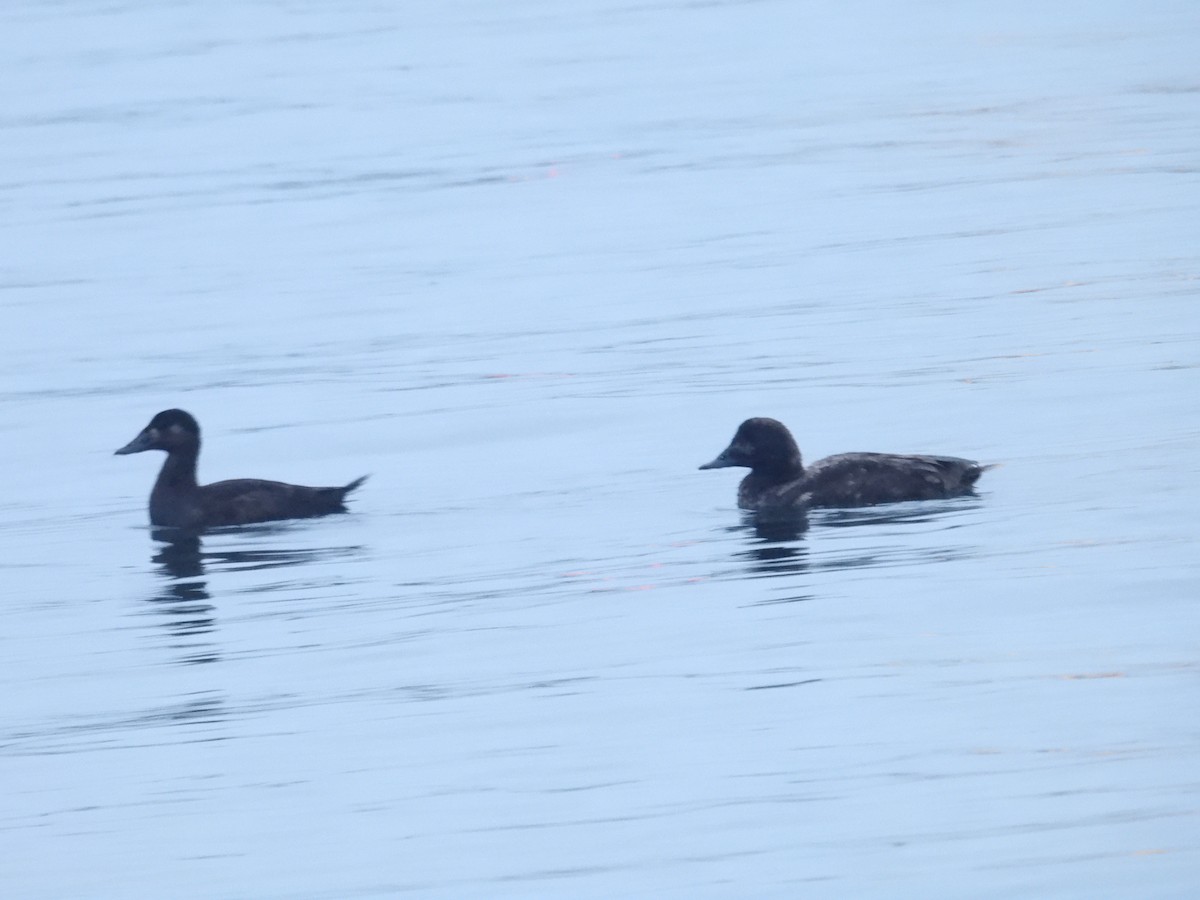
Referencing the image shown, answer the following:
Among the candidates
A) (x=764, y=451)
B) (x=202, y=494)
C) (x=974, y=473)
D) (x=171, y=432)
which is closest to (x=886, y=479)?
(x=974, y=473)

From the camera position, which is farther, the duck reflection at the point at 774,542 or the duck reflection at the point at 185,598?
the duck reflection at the point at 774,542

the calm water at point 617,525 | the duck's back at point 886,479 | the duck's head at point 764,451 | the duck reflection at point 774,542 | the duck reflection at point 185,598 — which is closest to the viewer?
the calm water at point 617,525

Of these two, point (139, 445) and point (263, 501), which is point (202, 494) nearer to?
point (263, 501)

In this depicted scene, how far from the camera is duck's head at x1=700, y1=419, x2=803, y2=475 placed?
1412cm

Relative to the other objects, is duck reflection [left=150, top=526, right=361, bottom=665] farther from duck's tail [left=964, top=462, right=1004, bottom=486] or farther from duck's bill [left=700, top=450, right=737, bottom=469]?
duck's tail [left=964, top=462, right=1004, bottom=486]

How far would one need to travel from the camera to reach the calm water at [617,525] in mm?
8547

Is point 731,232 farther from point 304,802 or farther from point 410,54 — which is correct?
point 410,54

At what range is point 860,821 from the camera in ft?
27.2

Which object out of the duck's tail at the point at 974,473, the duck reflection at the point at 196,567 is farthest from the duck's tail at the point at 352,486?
the duck's tail at the point at 974,473

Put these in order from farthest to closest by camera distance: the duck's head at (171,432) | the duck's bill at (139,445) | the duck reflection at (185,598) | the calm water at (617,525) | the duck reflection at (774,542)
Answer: the duck's bill at (139,445), the duck's head at (171,432), the duck reflection at (774,542), the duck reflection at (185,598), the calm water at (617,525)

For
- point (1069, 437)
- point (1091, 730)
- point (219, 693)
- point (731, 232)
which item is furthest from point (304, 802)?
point (731, 232)

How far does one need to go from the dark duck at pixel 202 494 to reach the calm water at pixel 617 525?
16 centimetres

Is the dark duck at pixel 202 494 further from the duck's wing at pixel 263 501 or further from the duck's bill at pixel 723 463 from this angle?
the duck's bill at pixel 723 463

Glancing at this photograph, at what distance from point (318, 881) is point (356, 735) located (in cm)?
163
